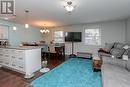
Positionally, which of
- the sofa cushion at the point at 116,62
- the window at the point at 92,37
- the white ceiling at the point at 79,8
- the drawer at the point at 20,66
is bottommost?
the drawer at the point at 20,66

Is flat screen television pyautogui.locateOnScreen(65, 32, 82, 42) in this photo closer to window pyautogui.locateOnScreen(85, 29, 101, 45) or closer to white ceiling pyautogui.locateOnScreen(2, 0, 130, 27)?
window pyautogui.locateOnScreen(85, 29, 101, 45)

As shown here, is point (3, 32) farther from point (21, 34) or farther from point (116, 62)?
point (116, 62)

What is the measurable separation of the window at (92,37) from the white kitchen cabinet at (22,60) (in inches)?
168

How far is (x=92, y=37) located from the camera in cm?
692

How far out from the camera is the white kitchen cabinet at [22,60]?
3264 mm

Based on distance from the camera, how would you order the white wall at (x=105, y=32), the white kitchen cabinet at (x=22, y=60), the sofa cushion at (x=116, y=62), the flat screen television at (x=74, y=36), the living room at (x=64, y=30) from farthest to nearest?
the flat screen television at (x=74, y=36), the white wall at (x=105, y=32), the living room at (x=64, y=30), the white kitchen cabinet at (x=22, y=60), the sofa cushion at (x=116, y=62)

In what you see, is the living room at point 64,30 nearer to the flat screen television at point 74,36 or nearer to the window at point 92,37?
the window at point 92,37

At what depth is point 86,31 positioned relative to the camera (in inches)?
279

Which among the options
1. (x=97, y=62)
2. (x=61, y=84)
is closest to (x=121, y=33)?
(x=97, y=62)

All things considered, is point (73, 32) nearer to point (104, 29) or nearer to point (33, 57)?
point (104, 29)

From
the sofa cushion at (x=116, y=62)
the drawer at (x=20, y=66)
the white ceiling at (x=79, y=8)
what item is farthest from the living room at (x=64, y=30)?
the sofa cushion at (x=116, y=62)

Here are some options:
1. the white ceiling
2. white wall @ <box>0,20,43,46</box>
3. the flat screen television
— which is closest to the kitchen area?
the white ceiling

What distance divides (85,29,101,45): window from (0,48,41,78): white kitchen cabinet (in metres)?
4.26

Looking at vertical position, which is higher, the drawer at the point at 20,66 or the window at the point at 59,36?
the window at the point at 59,36
